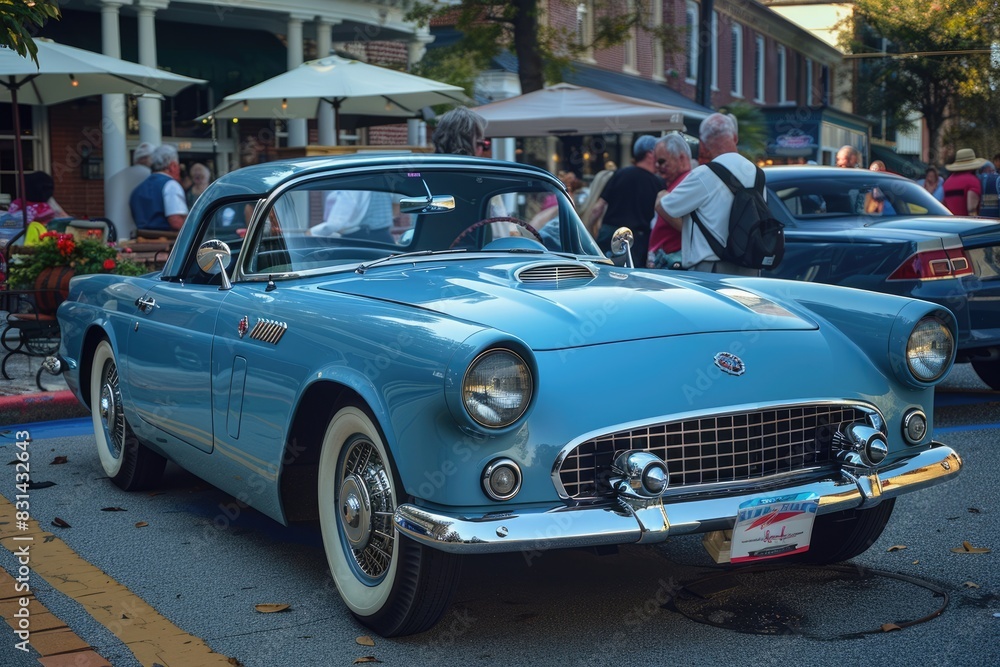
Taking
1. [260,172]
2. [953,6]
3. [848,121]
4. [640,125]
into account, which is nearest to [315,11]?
[640,125]

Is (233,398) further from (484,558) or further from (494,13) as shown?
(494,13)

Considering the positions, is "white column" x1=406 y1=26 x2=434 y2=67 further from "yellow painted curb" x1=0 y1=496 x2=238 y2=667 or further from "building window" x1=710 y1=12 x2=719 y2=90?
"building window" x1=710 y1=12 x2=719 y2=90

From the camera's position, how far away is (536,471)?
11.1 ft

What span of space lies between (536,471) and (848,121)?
38.5 meters

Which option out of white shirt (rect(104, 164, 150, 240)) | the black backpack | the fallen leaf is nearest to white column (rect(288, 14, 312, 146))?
white shirt (rect(104, 164, 150, 240))

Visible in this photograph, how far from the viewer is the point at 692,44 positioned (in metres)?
36.0

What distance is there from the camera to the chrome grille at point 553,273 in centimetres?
432

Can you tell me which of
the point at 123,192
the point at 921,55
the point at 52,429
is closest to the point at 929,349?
the point at 52,429

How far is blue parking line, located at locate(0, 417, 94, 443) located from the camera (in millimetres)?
7266

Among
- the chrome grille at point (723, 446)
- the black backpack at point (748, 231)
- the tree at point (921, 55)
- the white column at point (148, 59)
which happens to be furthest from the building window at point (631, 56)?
the chrome grille at point (723, 446)

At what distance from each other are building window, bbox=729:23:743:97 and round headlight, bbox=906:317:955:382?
123ft

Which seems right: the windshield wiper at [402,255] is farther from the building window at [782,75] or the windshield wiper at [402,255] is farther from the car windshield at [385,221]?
the building window at [782,75]

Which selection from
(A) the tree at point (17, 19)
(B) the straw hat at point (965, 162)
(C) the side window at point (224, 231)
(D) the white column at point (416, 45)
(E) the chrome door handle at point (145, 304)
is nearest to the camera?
(C) the side window at point (224, 231)

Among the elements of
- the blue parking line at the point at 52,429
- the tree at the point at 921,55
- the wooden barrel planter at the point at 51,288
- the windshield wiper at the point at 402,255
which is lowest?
the blue parking line at the point at 52,429
